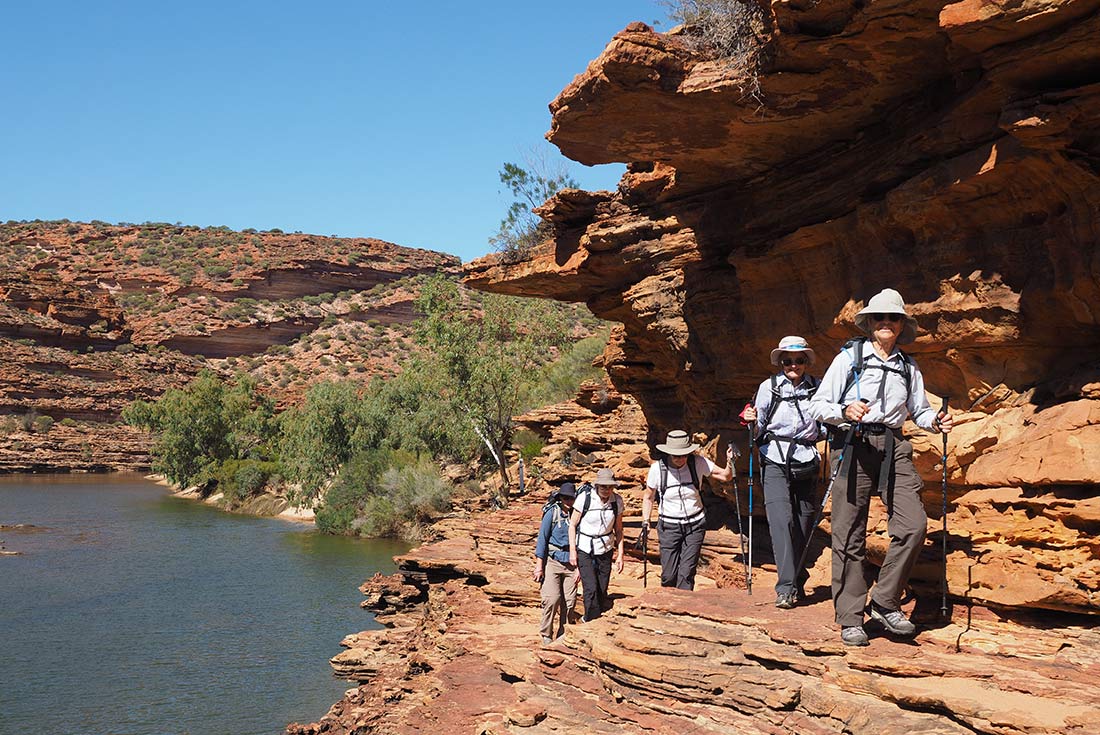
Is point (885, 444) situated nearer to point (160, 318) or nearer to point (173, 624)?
point (173, 624)

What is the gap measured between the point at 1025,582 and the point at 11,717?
1470cm

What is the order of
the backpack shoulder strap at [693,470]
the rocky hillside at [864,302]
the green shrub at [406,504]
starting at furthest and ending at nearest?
the green shrub at [406,504] → the backpack shoulder strap at [693,470] → the rocky hillside at [864,302]

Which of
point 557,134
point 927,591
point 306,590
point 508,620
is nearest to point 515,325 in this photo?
point 306,590

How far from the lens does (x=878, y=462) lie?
564 centimetres

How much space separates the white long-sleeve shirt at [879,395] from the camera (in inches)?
218

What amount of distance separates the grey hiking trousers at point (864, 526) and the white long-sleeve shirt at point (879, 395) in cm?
14

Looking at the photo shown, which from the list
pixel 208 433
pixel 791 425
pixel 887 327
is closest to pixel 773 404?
pixel 791 425

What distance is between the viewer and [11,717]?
578 inches

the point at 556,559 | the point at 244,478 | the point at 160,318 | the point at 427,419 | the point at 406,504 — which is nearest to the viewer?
the point at 556,559

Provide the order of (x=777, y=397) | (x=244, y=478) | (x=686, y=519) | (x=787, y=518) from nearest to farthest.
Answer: (x=787, y=518) < (x=777, y=397) < (x=686, y=519) < (x=244, y=478)

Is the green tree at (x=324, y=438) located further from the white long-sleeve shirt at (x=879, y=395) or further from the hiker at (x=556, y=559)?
the white long-sleeve shirt at (x=879, y=395)

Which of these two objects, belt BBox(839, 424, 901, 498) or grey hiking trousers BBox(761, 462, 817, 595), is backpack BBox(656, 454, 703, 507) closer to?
grey hiking trousers BBox(761, 462, 817, 595)

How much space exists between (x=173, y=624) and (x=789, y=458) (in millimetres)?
16835

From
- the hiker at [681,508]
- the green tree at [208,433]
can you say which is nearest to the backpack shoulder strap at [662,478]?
the hiker at [681,508]
